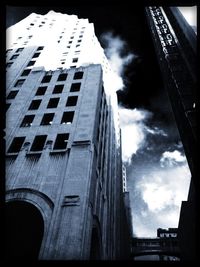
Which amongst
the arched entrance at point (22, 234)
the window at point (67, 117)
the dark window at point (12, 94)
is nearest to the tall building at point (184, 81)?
the window at point (67, 117)

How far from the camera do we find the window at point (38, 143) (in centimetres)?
2348

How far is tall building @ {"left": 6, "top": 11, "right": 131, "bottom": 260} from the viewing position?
673 inches

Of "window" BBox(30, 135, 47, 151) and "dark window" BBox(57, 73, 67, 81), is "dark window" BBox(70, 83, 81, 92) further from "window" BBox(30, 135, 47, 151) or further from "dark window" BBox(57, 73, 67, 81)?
"window" BBox(30, 135, 47, 151)

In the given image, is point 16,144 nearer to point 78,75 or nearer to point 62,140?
point 62,140

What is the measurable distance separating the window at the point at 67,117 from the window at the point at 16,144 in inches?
182

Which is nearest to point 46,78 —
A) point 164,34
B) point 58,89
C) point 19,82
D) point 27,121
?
point 19,82

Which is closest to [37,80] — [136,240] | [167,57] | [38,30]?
[167,57]

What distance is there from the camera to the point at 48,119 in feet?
88.7

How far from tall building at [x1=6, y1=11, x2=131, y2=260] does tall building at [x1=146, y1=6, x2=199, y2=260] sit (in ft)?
26.5

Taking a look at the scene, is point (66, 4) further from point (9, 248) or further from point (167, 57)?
point (167, 57)

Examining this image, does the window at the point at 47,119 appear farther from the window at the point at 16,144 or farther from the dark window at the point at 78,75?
the dark window at the point at 78,75

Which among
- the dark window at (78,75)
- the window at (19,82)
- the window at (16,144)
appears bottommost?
the window at (16,144)

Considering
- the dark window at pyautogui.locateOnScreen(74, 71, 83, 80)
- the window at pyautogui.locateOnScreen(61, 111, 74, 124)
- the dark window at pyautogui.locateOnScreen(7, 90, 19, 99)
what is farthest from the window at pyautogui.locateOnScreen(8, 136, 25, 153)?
the dark window at pyautogui.locateOnScreen(74, 71, 83, 80)

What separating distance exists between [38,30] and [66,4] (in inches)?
2050
